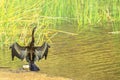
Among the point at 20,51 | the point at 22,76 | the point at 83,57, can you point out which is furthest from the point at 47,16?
the point at 22,76

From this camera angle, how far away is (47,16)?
11.4 m

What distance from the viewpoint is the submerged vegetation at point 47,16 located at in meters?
9.97

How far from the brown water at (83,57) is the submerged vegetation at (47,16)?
0.38 m

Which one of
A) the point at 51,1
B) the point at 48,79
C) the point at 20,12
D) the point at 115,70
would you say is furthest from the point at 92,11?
the point at 48,79

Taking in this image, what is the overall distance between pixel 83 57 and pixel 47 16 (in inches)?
66.3

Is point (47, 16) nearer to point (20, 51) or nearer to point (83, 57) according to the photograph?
point (83, 57)

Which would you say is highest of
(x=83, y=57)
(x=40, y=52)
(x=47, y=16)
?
(x=47, y=16)

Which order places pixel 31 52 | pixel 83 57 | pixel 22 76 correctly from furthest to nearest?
pixel 83 57
pixel 31 52
pixel 22 76

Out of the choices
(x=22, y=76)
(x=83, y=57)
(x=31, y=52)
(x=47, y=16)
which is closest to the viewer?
(x=22, y=76)

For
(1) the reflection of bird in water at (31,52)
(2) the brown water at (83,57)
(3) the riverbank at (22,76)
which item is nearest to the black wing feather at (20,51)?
(1) the reflection of bird in water at (31,52)

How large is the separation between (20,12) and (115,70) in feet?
8.09

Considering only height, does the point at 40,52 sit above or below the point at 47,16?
below

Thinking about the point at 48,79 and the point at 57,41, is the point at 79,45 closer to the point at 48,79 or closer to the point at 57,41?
the point at 57,41

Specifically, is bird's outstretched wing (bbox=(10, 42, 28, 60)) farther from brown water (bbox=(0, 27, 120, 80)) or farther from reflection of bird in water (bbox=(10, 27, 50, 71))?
brown water (bbox=(0, 27, 120, 80))
